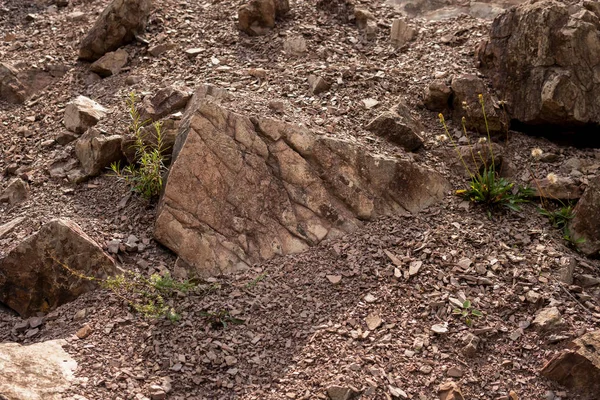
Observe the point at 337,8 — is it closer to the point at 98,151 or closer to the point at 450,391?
the point at 98,151

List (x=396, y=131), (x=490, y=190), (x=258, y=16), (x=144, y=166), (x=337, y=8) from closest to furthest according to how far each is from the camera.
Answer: (x=490, y=190)
(x=144, y=166)
(x=396, y=131)
(x=258, y=16)
(x=337, y=8)

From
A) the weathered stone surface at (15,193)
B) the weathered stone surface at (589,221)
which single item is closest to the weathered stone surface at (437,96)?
the weathered stone surface at (589,221)

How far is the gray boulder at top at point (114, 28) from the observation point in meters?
6.91

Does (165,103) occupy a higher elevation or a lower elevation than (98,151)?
higher

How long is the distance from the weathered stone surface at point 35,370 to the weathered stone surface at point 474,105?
3.70 m

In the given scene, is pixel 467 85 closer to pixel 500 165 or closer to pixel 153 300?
Answer: pixel 500 165

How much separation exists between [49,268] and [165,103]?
1813mm

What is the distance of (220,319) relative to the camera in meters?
4.55

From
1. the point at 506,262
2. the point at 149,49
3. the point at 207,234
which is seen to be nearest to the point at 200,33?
the point at 149,49

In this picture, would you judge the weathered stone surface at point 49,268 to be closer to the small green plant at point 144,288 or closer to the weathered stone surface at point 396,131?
the small green plant at point 144,288

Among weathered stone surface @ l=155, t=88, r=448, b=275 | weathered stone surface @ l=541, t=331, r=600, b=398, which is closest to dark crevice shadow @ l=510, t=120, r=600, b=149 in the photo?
weathered stone surface @ l=155, t=88, r=448, b=275

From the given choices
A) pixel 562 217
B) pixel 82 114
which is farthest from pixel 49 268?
pixel 562 217

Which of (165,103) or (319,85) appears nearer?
(165,103)

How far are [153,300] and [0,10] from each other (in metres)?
5.14
